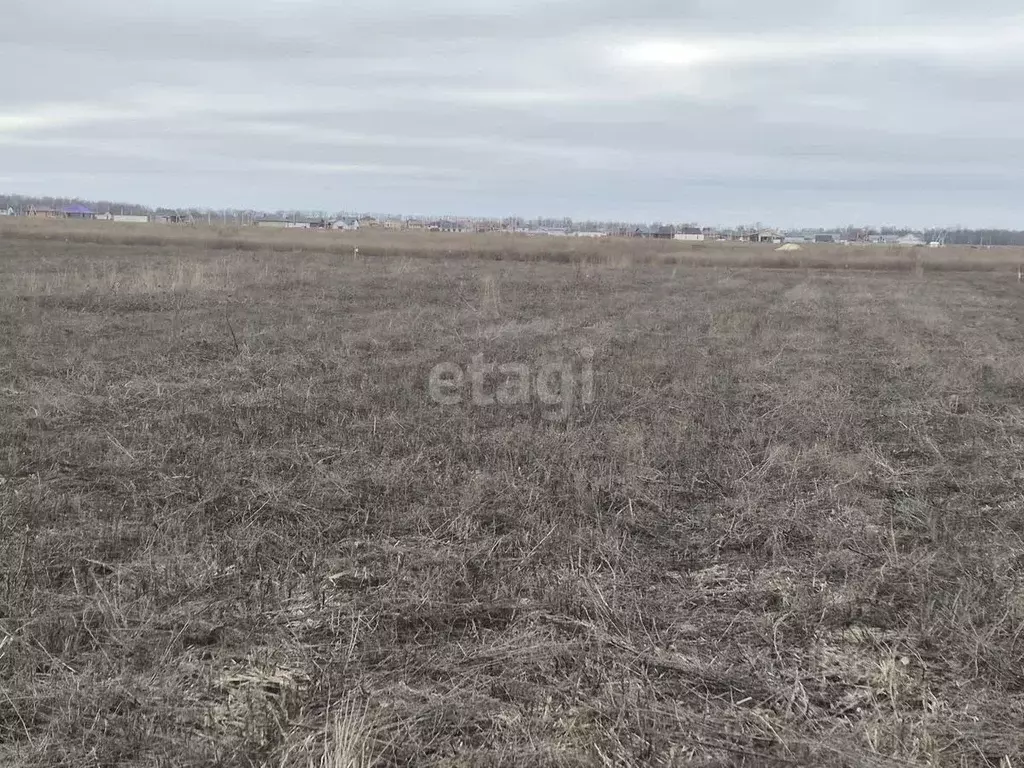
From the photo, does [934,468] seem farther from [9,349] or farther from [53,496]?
[9,349]

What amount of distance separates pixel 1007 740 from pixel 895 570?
122 cm

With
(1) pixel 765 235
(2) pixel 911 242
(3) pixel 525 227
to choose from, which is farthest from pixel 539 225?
(2) pixel 911 242

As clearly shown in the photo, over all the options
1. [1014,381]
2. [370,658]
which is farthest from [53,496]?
[1014,381]

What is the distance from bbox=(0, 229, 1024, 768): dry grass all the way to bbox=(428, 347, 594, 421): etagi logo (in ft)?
0.84

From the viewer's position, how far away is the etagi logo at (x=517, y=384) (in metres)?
6.69

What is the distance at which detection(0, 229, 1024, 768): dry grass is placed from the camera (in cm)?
233

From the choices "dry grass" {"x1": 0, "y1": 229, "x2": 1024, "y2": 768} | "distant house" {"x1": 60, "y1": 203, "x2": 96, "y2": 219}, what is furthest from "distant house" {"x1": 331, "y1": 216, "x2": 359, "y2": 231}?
"dry grass" {"x1": 0, "y1": 229, "x2": 1024, "y2": 768}

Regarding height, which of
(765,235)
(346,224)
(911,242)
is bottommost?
(911,242)

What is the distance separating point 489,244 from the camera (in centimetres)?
4053

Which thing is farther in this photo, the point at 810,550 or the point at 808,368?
the point at 808,368

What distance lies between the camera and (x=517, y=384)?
7500mm

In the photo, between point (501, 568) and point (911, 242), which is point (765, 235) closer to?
point (911, 242)

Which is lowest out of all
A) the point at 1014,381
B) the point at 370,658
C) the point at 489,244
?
the point at 370,658

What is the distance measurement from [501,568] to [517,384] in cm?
417
